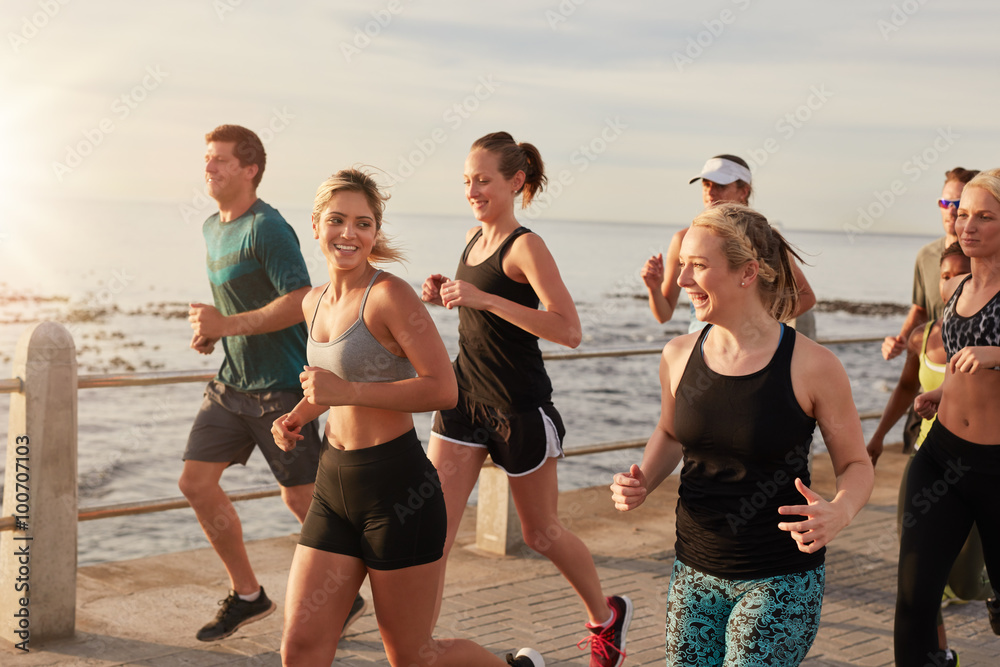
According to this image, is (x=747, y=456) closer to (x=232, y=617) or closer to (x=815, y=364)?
(x=815, y=364)

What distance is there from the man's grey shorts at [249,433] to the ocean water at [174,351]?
114 centimetres

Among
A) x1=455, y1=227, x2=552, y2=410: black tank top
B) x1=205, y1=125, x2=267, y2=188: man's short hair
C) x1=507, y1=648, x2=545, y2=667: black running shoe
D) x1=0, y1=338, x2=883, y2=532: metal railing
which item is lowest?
x1=507, y1=648, x2=545, y2=667: black running shoe

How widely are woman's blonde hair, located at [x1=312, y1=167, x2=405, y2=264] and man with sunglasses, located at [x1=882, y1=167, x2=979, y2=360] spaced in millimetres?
2682

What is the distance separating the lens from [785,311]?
116 inches

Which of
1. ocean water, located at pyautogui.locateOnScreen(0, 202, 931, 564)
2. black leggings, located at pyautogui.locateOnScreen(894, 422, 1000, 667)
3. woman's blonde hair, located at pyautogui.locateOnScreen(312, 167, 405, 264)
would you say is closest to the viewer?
woman's blonde hair, located at pyautogui.locateOnScreen(312, 167, 405, 264)

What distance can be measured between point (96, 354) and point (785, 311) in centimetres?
2984

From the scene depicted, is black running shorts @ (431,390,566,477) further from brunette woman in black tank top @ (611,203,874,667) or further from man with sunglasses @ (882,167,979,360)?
man with sunglasses @ (882,167,979,360)

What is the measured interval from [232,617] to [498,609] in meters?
1.37

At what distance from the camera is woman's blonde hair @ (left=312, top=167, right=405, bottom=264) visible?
3.29m

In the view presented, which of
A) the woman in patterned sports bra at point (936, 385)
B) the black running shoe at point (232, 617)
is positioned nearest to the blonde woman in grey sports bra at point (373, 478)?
the black running shoe at point (232, 617)

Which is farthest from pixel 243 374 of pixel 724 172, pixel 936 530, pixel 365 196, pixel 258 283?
pixel 936 530

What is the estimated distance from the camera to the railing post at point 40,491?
14.6 ft

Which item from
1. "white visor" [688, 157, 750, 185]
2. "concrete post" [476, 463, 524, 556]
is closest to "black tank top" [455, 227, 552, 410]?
"white visor" [688, 157, 750, 185]

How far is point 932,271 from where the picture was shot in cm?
514
